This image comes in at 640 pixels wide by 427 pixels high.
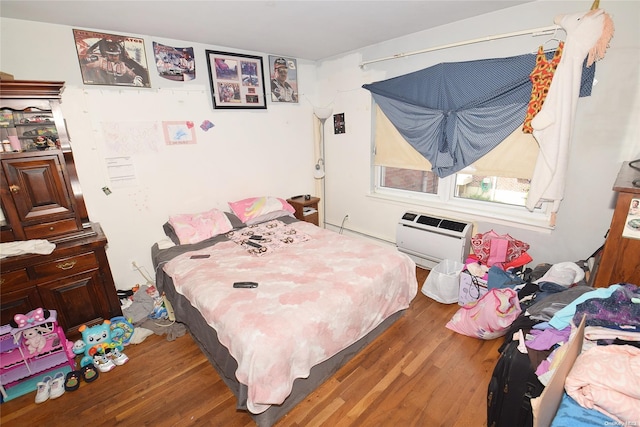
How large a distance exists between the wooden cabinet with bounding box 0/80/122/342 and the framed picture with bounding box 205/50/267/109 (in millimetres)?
1384

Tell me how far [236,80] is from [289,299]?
8.54ft

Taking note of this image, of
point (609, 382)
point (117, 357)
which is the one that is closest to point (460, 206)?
point (609, 382)

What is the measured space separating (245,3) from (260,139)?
5.42 feet

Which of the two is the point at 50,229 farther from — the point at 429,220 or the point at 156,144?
the point at 429,220

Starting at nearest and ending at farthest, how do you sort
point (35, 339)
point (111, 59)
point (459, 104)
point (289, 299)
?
point (289, 299) < point (35, 339) < point (111, 59) < point (459, 104)

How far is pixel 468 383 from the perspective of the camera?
1855 millimetres

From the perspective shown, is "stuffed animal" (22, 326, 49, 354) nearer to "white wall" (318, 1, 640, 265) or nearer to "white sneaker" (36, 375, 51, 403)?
"white sneaker" (36, 375, 51, 403)

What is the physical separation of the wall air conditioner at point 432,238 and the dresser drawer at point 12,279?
3.20 m

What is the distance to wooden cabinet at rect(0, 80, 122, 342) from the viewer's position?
77.5 inches

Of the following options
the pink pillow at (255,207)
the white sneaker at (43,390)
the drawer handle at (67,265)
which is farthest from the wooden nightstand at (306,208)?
the white sneaker at (43,390)

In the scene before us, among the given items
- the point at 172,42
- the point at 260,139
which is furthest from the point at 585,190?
the point at 172,42

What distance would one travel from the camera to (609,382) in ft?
3.41

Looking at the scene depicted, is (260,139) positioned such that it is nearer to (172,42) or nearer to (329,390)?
(172,42)

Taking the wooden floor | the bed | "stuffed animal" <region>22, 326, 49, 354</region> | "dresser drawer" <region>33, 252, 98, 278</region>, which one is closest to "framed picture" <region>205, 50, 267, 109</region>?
the bed
